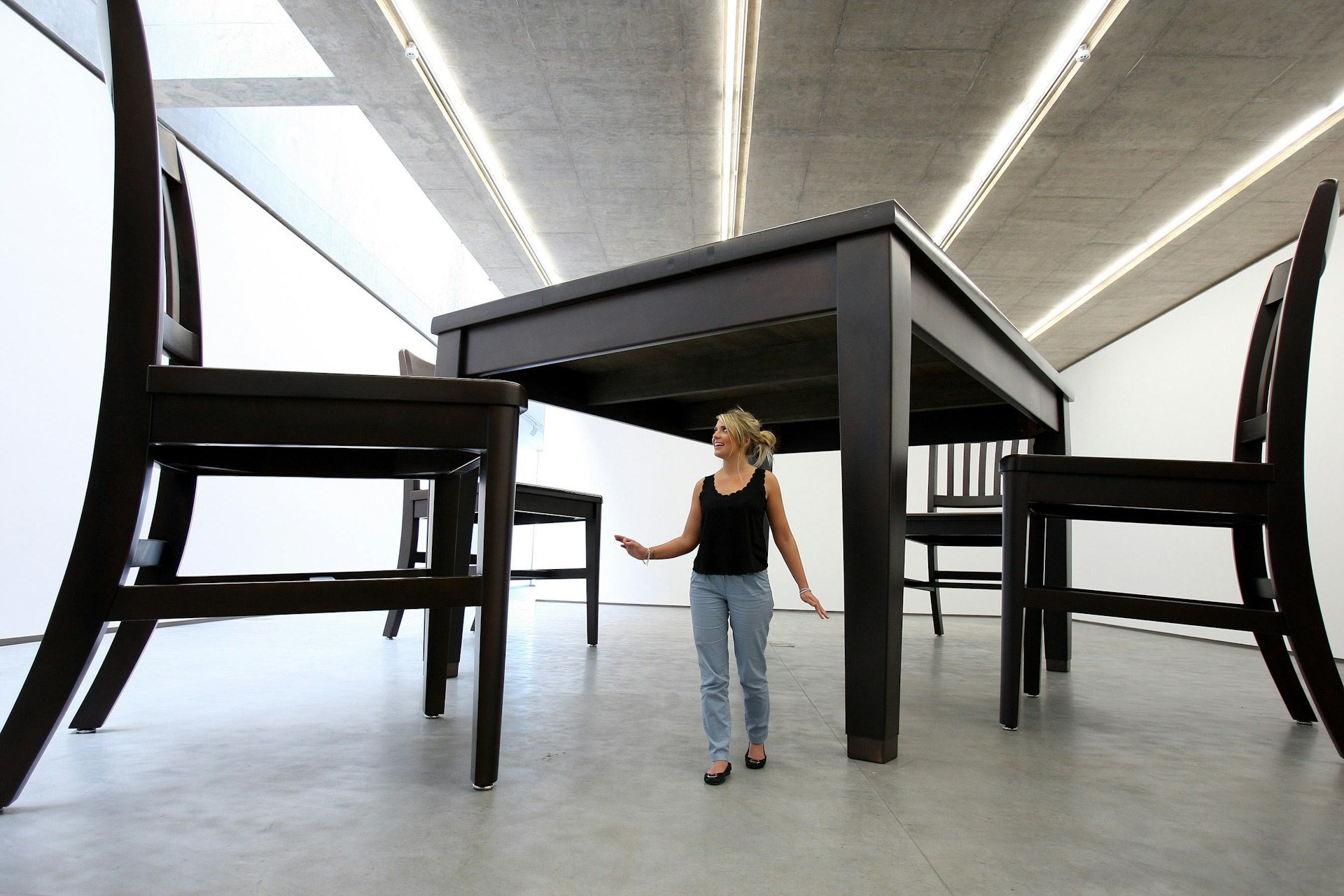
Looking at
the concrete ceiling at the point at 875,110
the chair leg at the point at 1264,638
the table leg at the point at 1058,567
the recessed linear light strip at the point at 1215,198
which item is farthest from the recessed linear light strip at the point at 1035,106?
the chair leg at the point at 1264,638

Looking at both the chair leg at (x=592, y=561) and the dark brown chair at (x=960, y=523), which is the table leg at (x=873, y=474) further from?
the chair leg at (x=592, y=561)

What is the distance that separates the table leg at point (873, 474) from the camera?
98 cm

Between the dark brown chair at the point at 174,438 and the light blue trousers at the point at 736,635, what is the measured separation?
0.96ft

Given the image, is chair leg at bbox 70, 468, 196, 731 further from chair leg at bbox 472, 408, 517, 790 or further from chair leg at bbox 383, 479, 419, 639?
chair leg at bbox 383, 479, 419, 639

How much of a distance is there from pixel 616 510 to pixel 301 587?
14.9 ft

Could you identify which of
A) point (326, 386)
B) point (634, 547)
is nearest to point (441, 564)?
point (634, 547)

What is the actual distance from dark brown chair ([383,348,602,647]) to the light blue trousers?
105cm

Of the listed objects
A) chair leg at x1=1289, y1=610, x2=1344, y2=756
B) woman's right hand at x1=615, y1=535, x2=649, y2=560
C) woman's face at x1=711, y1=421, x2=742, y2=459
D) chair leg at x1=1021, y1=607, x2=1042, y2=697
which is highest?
woman's face at x1=711, y1=421, x2=742, y2=459

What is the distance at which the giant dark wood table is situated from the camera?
994 mm

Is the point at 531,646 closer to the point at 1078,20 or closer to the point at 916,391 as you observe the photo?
the point at 916,391

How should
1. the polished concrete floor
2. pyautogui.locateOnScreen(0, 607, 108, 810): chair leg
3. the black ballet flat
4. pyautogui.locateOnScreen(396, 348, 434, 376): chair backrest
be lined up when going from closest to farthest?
the polished concrete floor
pyautogui.locateOnScreen(0, 607, 108, 810): chair leg
the black ballet flat
pyautogui.locateOnScreen(396, 348, 434, 376): chair backrest

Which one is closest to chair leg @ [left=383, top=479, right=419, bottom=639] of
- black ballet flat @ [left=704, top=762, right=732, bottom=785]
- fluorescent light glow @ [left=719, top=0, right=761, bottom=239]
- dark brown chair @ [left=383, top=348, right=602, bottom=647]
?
dark brown chair @ [left=383, top=348, right=602, bottom=647]

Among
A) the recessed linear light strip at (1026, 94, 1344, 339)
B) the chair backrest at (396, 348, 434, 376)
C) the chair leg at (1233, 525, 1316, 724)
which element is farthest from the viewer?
the recessed linear light strip at (1026, 94, 1344, 339)

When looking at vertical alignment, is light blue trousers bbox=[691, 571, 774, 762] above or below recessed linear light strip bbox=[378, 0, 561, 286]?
below
